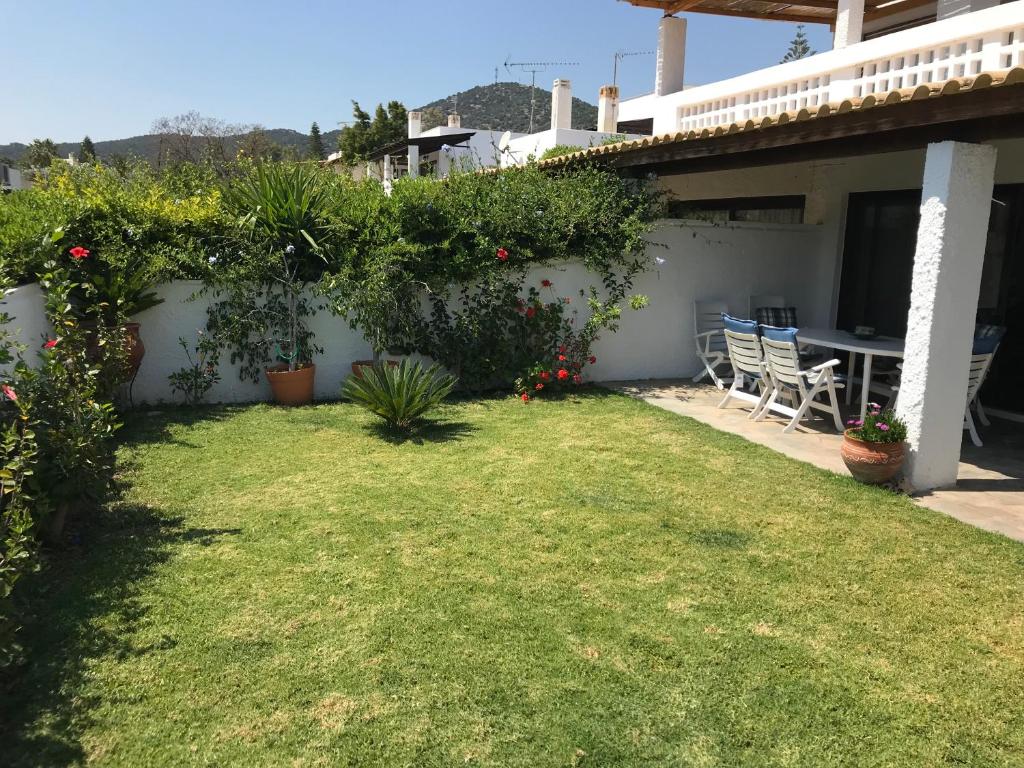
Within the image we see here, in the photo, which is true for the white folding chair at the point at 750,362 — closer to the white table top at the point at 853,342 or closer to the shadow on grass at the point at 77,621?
the white table top at the point at 853,342

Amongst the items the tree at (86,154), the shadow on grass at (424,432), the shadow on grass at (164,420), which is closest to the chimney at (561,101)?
the tree at (86,154)

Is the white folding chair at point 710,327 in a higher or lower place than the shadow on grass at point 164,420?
higher

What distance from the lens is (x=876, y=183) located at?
9.20 meters

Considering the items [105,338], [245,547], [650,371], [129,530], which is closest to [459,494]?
[245,547]

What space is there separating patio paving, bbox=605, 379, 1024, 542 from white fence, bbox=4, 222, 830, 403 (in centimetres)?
55

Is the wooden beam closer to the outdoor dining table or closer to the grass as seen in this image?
the outdoor dining table

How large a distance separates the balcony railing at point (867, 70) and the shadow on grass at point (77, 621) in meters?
6.65

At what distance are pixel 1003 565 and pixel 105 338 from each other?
22.0ft

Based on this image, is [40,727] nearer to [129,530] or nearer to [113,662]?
[113,662]

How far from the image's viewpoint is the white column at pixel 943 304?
4.87m

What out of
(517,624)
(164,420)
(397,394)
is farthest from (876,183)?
(164,420)

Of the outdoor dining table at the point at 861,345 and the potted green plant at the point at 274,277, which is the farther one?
the potted green plant at the point at 274,277

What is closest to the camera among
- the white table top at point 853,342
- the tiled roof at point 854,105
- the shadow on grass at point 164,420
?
the tiled roof at point 854,105

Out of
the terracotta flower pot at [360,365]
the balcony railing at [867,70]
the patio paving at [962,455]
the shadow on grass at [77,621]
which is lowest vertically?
the shadow on grass at [77,621]
